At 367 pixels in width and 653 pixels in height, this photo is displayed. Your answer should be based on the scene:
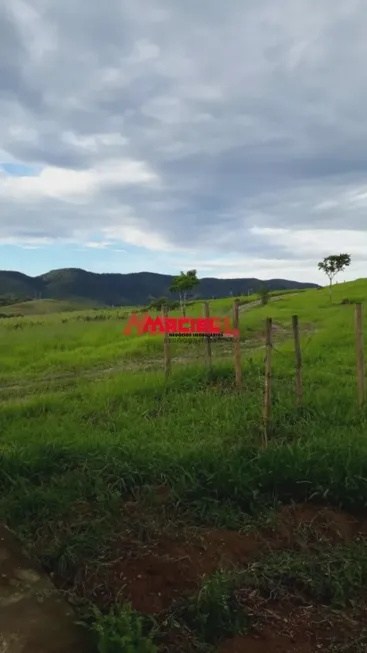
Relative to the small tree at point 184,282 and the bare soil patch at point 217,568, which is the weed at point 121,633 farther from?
the small tree at point 184,282

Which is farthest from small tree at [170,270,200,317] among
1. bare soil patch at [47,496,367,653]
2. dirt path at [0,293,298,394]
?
bare soil patch at [47,496,367,653]

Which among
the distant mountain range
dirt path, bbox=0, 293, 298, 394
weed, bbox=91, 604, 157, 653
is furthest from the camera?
the distant mountain range

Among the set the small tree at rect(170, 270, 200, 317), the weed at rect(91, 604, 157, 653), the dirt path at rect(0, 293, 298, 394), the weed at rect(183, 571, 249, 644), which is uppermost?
the small tree at rect(170, 270, 200, 317)

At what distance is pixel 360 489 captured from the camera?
473cm

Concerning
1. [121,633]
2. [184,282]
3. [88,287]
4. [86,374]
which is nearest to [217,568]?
[121,633]

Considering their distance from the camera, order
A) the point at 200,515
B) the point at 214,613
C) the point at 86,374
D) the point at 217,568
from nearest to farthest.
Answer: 1. the point at 214,613
2. the point at 217,568
3. the point at 200,515
4. the point at 86,374

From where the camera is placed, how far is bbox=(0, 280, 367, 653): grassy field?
3.17 m

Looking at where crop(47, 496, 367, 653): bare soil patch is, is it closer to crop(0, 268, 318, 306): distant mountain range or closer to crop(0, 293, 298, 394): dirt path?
crop(0, 293, 298, 394): dirt path

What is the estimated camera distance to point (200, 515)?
14.3 feet

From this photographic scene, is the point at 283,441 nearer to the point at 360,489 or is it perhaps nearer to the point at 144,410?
the point at 360,489

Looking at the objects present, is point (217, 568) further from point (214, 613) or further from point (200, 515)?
point (200, 515)

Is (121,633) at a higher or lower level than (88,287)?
lower

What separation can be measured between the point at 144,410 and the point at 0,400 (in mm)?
3409

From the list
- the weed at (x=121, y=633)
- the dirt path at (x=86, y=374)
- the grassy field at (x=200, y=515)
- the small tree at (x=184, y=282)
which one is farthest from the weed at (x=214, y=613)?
the small tree at (x=184, y=282)
